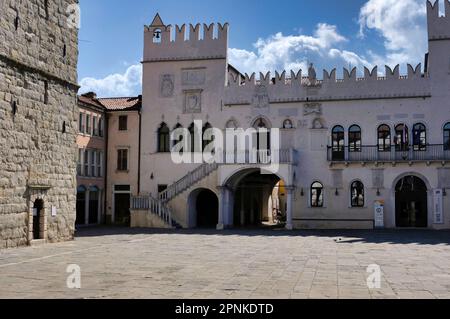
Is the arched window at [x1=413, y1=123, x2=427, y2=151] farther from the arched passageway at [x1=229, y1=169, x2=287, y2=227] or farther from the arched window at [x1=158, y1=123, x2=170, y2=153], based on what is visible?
the arched window at [x1=158, y1=123, x2=170, y2=153]

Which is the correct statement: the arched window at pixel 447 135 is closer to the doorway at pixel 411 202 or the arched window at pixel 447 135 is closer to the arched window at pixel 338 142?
the doorway at pixel 411 202

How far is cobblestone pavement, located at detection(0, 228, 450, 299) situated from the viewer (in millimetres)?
11083

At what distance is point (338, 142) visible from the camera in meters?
34.6

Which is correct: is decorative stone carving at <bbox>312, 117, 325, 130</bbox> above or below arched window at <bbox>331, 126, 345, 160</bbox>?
above

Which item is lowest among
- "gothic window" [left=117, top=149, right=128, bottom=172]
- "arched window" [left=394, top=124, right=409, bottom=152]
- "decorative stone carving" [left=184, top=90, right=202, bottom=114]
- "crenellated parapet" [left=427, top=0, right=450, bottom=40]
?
"gothic window" [left=117, top=149, right=128, bottom=172]

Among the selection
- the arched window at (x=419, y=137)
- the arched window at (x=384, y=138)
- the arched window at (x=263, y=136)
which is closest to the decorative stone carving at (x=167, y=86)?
the arched window at (x=263, y=136)

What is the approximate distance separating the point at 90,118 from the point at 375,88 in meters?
19.1

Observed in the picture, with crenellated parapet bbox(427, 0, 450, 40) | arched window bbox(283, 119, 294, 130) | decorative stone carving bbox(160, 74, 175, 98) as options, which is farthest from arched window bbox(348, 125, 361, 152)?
decorative stone carving bbox(160, 74, 175, 98)

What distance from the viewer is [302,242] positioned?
945 inches

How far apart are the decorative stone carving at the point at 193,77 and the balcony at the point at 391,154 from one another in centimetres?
987

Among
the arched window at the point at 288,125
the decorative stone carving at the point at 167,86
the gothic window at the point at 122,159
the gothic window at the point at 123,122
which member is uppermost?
the decorative stone carving at the point at 167,86

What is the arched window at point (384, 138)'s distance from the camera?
111 ft

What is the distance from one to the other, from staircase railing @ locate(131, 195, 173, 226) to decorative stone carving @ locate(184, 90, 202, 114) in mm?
6598

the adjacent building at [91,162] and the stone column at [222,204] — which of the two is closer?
the stone column at [222,204]
